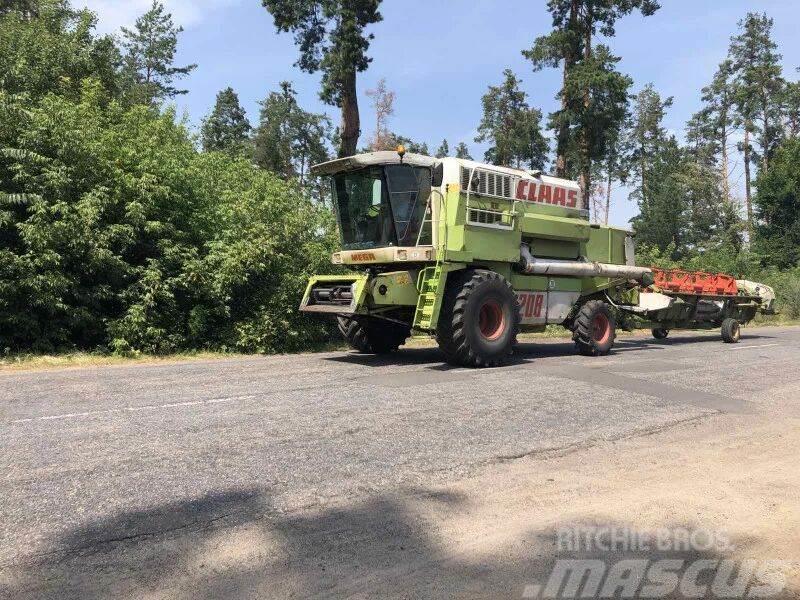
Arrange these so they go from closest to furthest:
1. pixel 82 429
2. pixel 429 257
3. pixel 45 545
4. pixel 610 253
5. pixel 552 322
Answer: pixel 45 545 < pixel 82 429 < pixel 429 257 < pixel 552 322 < pixel 610 253

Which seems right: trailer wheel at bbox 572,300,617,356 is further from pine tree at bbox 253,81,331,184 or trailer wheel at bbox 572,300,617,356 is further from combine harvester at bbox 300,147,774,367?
pine tree at bbox 253,81,331,184

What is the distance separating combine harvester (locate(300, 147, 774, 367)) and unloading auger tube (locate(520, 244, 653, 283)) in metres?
0.03

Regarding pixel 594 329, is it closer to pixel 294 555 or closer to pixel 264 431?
pixel 264 431

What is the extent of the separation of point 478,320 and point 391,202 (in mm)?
2530

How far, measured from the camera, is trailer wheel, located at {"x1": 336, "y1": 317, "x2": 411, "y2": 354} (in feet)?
40.2

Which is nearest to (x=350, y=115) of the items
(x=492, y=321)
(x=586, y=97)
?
(x=586, y=97)

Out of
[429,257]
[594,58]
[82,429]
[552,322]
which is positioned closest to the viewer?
[82,429]

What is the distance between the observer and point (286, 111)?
53.1m

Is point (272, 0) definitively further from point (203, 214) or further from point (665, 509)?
point (665, 509)

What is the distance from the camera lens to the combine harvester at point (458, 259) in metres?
10.6

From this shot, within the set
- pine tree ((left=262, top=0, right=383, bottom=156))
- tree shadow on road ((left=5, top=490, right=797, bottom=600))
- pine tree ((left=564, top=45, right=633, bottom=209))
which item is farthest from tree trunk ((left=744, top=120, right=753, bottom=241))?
tree shadow on road ((left=5, top=490, right=797, bottom=600))

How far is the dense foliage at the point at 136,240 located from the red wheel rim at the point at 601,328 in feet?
19.2

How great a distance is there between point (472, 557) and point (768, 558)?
1.67 meters

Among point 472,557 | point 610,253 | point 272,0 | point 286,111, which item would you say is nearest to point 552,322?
point 610,253
